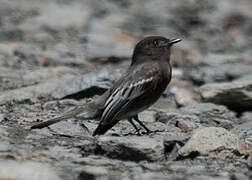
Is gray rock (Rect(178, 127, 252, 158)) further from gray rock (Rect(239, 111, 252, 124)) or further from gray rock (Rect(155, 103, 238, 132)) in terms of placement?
gray rock (Rect(239, 111, 252, 124))

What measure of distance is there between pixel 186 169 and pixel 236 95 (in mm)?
3416

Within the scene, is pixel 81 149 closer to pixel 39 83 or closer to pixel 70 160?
pixel 70 160

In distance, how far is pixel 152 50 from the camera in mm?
7781

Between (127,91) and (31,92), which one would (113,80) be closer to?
(31,92)

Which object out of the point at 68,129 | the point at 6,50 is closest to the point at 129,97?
the point at 68,129

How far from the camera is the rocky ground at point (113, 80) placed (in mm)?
5719

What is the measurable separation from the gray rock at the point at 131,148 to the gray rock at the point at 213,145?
1.14 ft

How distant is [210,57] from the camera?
13.0 meters

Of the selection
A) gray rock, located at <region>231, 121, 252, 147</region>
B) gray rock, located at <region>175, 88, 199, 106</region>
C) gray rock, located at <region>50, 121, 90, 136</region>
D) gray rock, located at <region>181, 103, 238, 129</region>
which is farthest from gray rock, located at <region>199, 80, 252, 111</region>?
gray rock, located at <region>50, 121, 90, 136</region>

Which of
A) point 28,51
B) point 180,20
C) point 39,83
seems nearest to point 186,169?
point 39,83

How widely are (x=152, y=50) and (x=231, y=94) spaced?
1726 mm

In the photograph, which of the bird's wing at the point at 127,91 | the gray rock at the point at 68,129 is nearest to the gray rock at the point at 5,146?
the gray rock at the point at 68,129

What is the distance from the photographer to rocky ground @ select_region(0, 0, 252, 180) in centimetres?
572

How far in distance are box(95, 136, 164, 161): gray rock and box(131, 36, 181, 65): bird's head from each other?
2.01m
